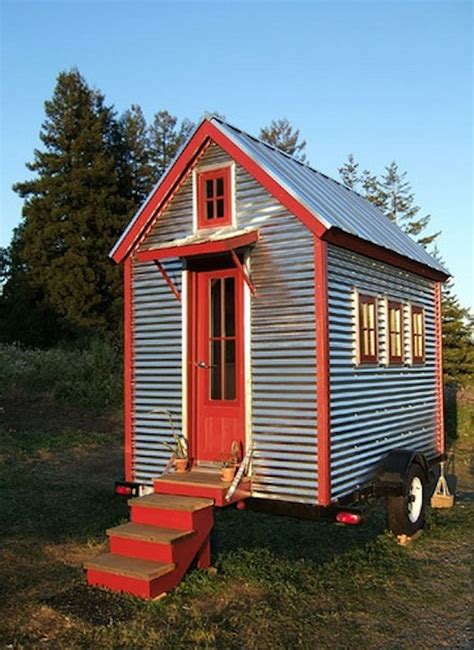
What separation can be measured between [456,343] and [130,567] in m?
28.6

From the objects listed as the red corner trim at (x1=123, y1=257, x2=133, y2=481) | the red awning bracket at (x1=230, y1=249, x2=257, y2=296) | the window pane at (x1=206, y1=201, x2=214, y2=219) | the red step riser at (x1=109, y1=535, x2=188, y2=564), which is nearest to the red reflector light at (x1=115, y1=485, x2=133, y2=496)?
the red corner trim at (x1=123, y1=257, x2=133, y2=481)

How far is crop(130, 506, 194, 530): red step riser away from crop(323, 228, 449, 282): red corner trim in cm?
328

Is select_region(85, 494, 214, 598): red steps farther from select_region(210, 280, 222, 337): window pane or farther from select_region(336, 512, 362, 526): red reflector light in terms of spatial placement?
select_region(210, 280, 222, 337): window pane

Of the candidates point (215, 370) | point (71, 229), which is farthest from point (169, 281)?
point (71, 229)

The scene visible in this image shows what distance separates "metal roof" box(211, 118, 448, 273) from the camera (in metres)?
7.28

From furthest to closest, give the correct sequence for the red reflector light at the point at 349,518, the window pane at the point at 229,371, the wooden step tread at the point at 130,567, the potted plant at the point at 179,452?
the window pane at the point at 229,371, the potted plant at the point at 179,452, the red reflector light at the point at 349,518, the wooden step tread at the point at 130,567

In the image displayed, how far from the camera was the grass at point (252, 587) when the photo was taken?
5.32 m

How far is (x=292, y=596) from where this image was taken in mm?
6133

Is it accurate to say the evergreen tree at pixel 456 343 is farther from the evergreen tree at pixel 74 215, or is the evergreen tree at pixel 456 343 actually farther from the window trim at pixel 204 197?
the window trim at pixel 204 197

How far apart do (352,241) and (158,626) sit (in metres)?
4.61

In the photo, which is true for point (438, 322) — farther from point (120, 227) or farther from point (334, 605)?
point (120, 227)

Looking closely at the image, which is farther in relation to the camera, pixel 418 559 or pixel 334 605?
pixel 418 559

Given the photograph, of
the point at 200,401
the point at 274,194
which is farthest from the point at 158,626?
the point at 274,194

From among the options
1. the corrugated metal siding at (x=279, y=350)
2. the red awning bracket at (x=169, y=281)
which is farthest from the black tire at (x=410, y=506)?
the red awning bracket at (x=169, y=281)
